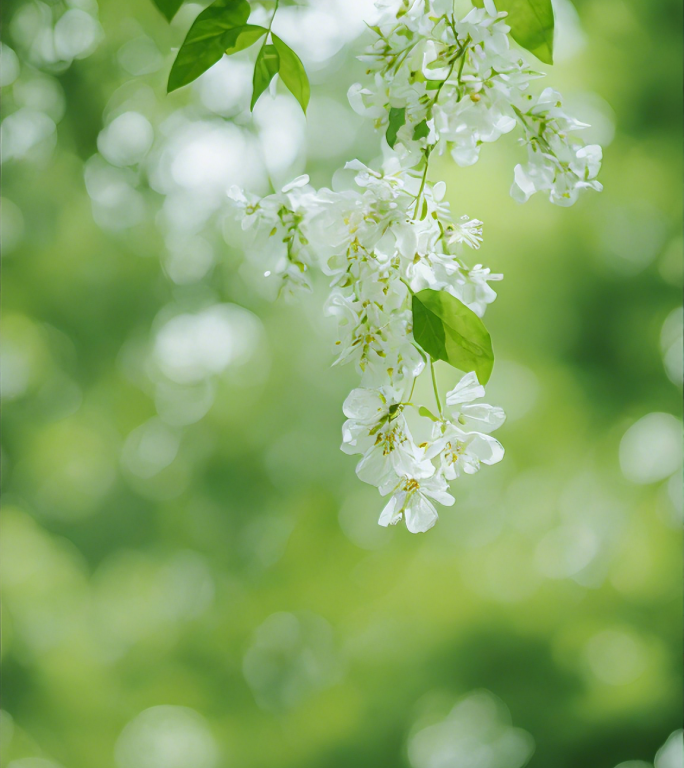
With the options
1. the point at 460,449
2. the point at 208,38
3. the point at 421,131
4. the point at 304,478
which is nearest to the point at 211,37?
the point at 208,38

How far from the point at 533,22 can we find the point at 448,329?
5.4 inches

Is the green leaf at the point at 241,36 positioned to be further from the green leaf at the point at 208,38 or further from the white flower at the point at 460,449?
the white flower at the point at 460,449

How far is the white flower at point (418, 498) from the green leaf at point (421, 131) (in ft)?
0.47

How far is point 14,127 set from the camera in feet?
5.16

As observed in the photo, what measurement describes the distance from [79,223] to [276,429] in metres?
0.76

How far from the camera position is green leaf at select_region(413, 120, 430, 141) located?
260 millimetres

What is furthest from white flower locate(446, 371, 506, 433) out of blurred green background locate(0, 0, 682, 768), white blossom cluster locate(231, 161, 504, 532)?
blurred green background locate(0, 0, 682, 768)

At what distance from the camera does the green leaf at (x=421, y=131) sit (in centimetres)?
26

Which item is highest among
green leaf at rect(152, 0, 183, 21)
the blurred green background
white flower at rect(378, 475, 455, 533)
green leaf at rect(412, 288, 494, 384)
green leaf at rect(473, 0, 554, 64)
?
the blurred green background

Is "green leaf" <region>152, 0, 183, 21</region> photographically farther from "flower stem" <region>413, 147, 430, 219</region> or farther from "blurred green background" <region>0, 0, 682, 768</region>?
"blurred green background" <region>0, 0, 682, 768</region>

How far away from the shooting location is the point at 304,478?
1.77 meters

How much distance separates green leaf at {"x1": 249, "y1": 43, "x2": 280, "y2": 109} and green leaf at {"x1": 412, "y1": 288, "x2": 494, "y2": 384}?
137 mm

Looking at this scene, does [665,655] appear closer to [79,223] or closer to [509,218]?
[509,218]

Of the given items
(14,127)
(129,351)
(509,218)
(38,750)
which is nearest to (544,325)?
(509,218)
